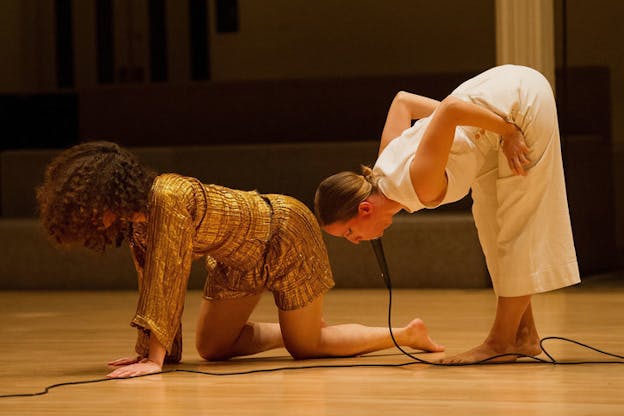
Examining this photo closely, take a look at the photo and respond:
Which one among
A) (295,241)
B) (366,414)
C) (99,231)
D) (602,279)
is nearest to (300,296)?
(295,241)

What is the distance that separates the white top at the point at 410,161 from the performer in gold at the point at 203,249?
1.33ft

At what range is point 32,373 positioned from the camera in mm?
3117

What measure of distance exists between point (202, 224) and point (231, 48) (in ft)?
15.6


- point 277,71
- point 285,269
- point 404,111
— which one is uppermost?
point 277,71

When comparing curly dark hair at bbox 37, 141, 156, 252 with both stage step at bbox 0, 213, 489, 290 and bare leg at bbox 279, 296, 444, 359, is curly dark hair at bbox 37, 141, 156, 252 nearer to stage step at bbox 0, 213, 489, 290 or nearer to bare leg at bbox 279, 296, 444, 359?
bare leg at bbox 279, 296, 444, 359

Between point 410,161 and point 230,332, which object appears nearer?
point 410,161

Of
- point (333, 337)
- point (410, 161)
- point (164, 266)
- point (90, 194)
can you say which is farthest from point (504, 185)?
point (90, 194)

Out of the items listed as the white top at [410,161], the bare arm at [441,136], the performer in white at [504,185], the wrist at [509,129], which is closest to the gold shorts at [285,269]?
the performer in white at [504,185]

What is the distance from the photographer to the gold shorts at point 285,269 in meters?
3.16

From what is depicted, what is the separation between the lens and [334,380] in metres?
2.82

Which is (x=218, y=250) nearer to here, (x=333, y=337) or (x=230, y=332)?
(x=230, y=332)

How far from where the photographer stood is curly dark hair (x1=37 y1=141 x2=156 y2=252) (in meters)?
2.88

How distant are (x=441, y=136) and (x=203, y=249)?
766 mm

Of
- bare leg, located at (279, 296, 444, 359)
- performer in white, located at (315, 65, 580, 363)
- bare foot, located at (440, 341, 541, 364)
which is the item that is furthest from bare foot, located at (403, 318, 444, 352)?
performer in white, located at (315, 65, 580, 363)
